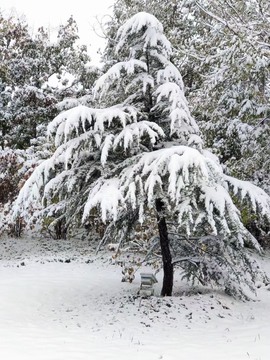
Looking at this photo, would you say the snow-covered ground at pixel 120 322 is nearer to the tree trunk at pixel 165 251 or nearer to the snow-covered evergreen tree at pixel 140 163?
the tree trunk at pixel 165 251

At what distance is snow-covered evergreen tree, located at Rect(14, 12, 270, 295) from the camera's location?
7.32 m

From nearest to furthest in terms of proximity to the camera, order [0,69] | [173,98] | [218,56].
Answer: [173,98]
[218,56]
[0,69]

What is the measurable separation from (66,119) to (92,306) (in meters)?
4.11

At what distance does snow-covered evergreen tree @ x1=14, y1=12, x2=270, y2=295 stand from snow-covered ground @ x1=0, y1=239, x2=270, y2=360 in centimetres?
102

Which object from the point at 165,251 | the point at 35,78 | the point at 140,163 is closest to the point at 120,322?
the point at 165,251

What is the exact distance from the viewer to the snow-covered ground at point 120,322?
20.7ft

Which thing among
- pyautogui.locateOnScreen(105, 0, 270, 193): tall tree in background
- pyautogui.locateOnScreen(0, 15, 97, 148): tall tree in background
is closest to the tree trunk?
pyautogui.locateOnScreen(105, 0, 270, 193): tall tree in background

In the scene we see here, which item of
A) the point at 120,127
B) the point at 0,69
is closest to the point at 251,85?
the point at 120,127

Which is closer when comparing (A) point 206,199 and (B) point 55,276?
(A) point 206,199

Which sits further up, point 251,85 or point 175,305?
point 251,85

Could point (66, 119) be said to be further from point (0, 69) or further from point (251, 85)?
point (0, 69)

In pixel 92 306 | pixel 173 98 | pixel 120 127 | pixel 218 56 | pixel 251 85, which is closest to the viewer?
pixel 173 98

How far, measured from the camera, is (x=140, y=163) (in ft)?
25.4

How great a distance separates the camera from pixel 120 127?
8.59m
